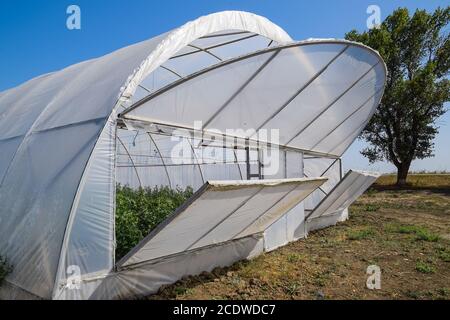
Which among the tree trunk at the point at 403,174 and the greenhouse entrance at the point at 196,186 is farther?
the tree trunk at the point at 403,174

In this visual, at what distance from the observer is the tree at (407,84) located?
2625 cm

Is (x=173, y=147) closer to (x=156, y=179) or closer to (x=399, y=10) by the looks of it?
(x=156, y=179)

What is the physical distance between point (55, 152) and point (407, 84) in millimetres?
26569

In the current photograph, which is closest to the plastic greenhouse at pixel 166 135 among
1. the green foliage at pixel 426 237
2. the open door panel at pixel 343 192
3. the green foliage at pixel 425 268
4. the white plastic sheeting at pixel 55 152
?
the white plastic sheeting at pixel 55 152

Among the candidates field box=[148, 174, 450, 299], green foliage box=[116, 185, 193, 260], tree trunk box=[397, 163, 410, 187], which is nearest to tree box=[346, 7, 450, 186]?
tree trunk box=[397, 163, 410, 187]

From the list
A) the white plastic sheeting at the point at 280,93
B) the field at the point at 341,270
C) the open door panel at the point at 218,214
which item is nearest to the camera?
the open door panel at the point at 218,214

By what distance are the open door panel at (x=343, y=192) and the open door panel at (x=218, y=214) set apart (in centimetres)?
288

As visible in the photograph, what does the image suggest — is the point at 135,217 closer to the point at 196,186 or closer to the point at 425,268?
the point at 425,268

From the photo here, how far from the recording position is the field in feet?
19.2

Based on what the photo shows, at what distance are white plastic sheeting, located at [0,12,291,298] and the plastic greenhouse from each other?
0.02 metres

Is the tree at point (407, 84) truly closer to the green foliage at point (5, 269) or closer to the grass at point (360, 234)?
the grass at point (360, 234)

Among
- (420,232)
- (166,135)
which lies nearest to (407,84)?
(420,232)

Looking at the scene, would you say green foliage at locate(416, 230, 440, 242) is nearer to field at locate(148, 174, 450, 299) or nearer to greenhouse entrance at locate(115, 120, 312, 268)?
field at locate(148, 174, 450, 299)

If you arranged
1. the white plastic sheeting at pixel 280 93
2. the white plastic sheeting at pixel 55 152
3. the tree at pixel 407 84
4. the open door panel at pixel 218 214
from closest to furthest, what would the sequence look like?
the open door panel at pixel 218 214 → the white plastic sheeting at pixel 55 152 → the white plastic sheeting at pixel 280 93 → the tree at pixel 407 84
